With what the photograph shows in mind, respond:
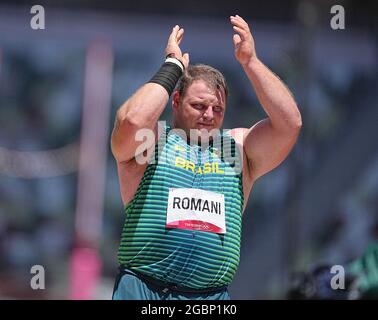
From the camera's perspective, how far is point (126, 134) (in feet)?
14.4

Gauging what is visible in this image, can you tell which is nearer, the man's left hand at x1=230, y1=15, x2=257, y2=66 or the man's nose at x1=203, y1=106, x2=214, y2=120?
the man's left hand at x1=230, y1=15, x2=257, y2=66

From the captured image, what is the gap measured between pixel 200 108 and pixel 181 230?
589 millimetres

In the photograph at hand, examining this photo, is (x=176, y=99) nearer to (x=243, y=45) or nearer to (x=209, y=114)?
(x=209, y=114)

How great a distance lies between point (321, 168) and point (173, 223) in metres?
8.85

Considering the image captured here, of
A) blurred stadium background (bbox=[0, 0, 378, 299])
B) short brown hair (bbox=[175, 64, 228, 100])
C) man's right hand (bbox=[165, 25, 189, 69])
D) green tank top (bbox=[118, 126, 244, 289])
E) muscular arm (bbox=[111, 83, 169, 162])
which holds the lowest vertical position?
green tank top (bbox=[118, 126, 244, 289])

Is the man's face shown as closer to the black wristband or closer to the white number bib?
the black wristband

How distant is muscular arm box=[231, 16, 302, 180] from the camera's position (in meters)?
4.45

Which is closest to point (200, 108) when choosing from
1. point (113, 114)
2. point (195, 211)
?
point (195, 211)

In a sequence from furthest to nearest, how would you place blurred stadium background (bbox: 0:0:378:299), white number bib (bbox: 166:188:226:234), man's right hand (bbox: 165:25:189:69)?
blurred stadium background (bbox: 0:0:378:299), man's right hand (bbox: 165:25:189:69), white number bib (bbox: 166:188:226:234)

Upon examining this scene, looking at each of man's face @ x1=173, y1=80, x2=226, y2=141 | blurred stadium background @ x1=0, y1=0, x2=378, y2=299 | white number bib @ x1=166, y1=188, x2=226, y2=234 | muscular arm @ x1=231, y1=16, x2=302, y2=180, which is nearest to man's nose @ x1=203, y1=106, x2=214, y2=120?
man's face @ x1=173, y1=80, x2=226, y2=141

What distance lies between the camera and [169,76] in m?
4.46

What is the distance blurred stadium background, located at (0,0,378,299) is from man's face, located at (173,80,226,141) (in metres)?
7.44
